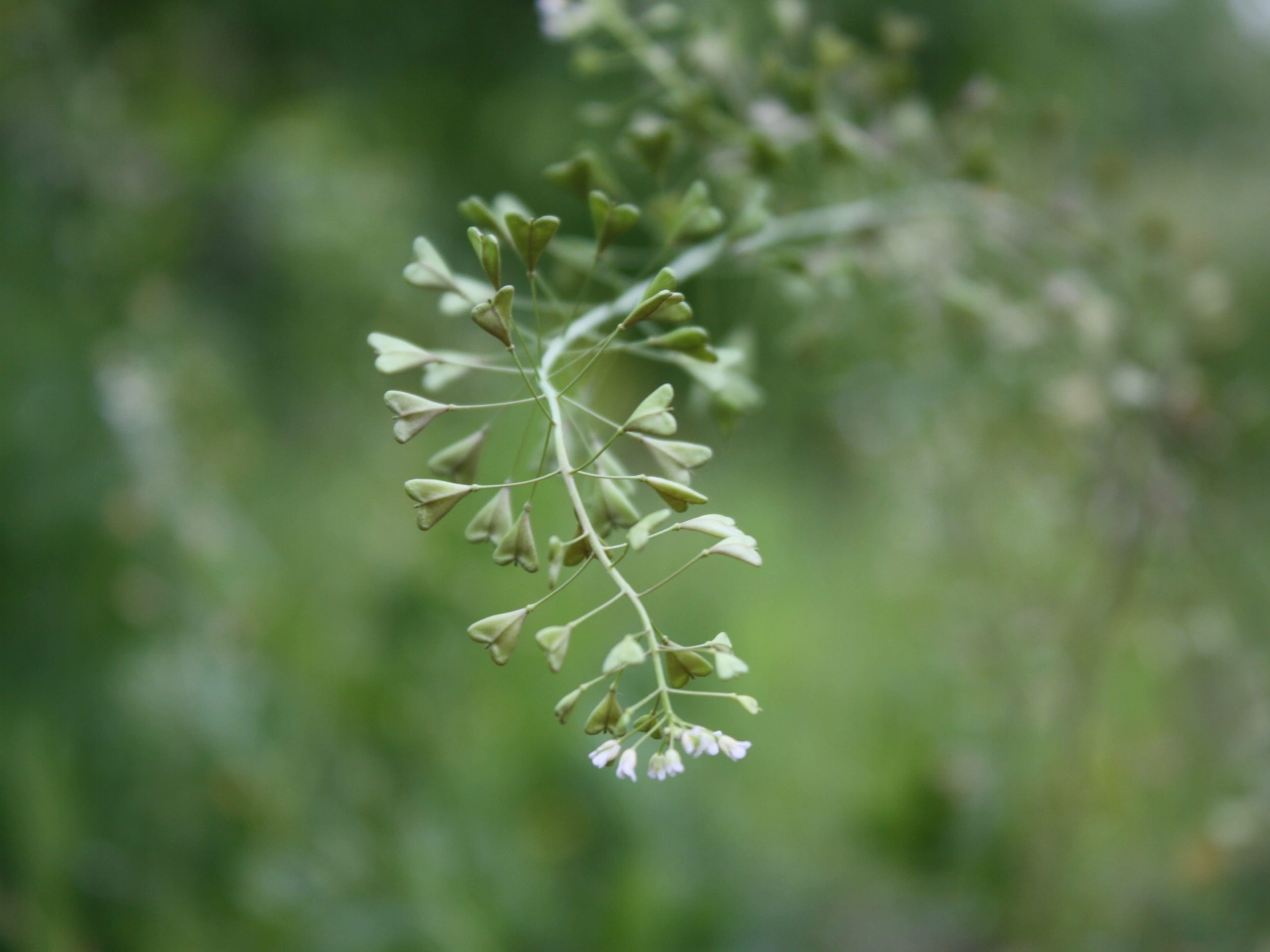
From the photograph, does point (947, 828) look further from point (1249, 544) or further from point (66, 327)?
point (66, 327)

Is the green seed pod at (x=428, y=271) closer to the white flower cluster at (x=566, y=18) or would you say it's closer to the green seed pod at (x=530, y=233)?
the green seed pod at (x=530, y=233)

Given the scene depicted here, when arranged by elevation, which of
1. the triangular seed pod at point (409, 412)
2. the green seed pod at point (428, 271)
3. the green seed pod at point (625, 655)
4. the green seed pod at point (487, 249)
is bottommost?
the green seed pod at point (625, 655)

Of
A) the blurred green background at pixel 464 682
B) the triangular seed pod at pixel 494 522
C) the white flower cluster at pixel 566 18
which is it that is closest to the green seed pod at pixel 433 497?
the triangular seed pod at pixel 494 522

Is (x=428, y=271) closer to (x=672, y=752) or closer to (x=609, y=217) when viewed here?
(x=609, y=217)

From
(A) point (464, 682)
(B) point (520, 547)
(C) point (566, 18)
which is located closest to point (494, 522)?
(B) point (520, 547)

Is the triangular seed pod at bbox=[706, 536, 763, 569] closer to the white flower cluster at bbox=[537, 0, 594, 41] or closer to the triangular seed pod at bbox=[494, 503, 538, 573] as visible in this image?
the triangular seed pod at bbox=[494, 503, 538, 573]

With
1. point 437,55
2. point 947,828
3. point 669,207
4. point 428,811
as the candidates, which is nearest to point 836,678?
point 947,828
